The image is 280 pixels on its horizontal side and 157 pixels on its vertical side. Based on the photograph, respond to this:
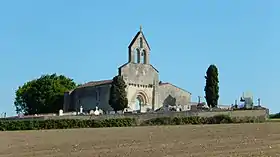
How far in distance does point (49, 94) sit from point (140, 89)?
24.3 metres

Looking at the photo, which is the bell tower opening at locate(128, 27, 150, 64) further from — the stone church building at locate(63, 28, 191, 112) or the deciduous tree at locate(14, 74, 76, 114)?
the deciduous tree at locate(14, 74, 76, 114)

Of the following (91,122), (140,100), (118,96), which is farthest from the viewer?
(140,100)

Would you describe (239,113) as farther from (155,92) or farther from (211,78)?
(155,92)

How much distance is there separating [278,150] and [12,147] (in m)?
15.3

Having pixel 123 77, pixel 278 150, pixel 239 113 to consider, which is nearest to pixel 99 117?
pixel 239 113

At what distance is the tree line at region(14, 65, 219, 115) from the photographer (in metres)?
78.7

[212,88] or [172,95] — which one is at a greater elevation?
[212,88]

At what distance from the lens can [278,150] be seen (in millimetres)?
25469

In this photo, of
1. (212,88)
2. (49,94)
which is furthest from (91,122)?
(49,94)

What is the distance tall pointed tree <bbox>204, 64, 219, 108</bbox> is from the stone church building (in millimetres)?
9033

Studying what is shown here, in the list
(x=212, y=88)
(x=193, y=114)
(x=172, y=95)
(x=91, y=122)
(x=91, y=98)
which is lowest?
(x=91, y=122)

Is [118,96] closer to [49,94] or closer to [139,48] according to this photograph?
[139,48]

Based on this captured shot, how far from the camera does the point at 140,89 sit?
283 feet

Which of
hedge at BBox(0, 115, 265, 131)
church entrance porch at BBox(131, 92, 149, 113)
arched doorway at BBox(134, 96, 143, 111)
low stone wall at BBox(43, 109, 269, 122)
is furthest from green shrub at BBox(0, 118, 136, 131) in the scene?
arched doorway at BBox(134, 96, 143, 111)
